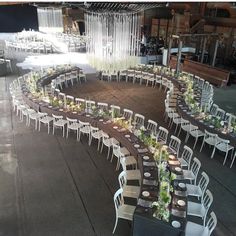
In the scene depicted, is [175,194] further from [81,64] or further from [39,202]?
[81,64]

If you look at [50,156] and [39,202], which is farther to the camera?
[50,156]

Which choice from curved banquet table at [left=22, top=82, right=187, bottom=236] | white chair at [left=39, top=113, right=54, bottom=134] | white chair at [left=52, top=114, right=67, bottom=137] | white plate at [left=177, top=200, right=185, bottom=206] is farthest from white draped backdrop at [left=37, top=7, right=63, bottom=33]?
white plate at [left=177, top=200, right=185, bottom=206]

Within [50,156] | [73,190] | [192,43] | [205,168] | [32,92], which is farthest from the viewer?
[192,43]

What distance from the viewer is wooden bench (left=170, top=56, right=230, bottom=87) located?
54.6ft

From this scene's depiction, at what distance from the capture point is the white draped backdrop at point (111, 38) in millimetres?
8836

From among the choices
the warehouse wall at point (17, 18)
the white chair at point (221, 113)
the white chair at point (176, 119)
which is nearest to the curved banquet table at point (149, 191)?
the white chair at point (176, 119)

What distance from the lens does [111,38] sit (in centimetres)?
925

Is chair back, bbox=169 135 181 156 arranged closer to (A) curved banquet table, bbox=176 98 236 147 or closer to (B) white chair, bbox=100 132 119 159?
(A) curved banquet table, bbox=176 98 236 147

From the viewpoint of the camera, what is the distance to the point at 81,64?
2116cm

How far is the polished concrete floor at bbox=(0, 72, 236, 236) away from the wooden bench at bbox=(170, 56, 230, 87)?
26.1ft

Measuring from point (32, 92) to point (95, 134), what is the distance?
424 cm

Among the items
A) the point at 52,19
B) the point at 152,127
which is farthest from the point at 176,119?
the point at 52,19

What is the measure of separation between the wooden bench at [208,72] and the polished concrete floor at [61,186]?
7.95 meters

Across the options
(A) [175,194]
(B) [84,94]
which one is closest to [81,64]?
(B) [84,94]
